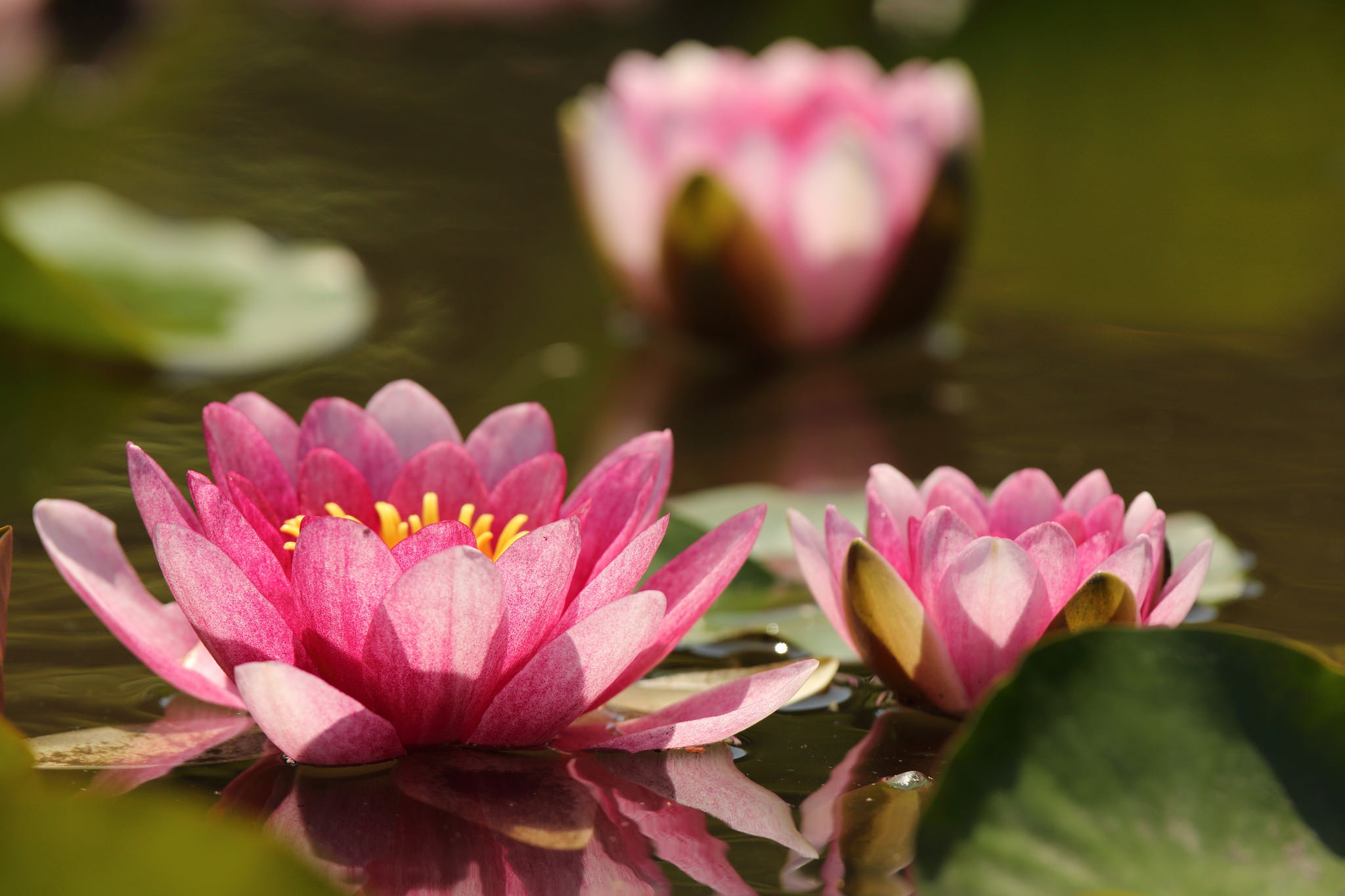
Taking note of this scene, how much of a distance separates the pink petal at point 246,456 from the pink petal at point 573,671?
0.13m

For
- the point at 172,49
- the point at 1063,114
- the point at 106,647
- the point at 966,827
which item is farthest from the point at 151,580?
the point at 172,49

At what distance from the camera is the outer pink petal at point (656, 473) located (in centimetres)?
60

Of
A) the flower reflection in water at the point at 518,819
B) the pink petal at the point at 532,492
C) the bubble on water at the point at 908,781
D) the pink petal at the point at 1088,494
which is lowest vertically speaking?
the bubble on water at the point at 908,781

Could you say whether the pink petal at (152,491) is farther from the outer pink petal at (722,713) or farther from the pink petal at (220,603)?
the outer pink petal at (722,713)

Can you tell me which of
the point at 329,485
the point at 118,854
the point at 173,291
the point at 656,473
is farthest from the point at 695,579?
the point at 173,291

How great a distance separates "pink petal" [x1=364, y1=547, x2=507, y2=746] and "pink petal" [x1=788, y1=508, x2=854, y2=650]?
136 mm

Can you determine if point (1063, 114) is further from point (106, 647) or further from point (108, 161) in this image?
point (106, 647)

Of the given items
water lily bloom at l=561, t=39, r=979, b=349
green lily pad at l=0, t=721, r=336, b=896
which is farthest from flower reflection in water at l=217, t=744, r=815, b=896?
water lily bloom at l=561, t=39, r=979, b=349

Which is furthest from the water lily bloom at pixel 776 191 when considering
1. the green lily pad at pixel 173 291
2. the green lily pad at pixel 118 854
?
the green lily pad at pixel 118 854

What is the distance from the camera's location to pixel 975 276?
1414 millimetres

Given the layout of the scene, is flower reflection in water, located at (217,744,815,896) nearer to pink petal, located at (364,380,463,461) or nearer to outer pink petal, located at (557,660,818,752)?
outer pink petal, located at (557,660,818,752)

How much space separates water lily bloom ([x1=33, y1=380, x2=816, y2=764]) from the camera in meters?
0.50

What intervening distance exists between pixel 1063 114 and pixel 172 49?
1315 millimetres

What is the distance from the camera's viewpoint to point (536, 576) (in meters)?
0.51
